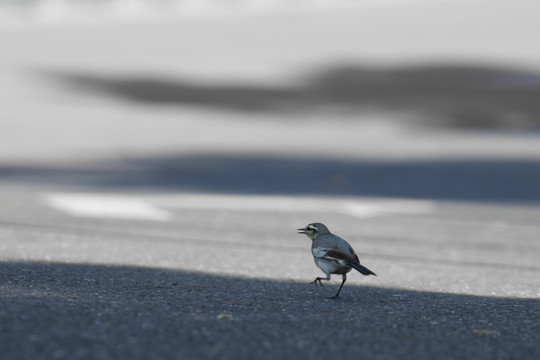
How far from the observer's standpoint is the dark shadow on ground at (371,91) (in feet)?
86.2

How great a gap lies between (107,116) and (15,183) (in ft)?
34.4

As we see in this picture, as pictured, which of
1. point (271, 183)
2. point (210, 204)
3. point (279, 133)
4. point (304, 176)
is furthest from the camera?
point (279, 133)

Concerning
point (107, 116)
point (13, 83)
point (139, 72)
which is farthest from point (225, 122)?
point (13, 83)

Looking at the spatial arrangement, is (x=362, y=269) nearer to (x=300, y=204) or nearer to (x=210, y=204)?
(x=210, y=204)

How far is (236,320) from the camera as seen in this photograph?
4305 millimetres

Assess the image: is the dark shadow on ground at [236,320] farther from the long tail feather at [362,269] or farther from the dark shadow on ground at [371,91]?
the dark shadow on ground at [371,91]

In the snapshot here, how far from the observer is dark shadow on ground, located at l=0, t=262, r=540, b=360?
364 centimetres

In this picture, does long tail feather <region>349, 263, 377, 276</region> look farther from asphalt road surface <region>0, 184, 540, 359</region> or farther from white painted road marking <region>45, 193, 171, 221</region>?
white painted road marking <region>45, 193, 171, 221</region>

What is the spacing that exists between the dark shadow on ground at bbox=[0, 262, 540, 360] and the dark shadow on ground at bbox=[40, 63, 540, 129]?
2024 cm

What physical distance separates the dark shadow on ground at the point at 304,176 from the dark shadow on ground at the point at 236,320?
29.6 feet

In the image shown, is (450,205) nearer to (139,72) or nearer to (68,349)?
(68,349)

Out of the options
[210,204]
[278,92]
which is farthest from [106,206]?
[278,92]

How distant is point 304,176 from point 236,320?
1308 centimetres

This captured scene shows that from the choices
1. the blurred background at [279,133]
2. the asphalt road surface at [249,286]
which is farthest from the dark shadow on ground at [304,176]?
the asphalt road surface at [249,286]
